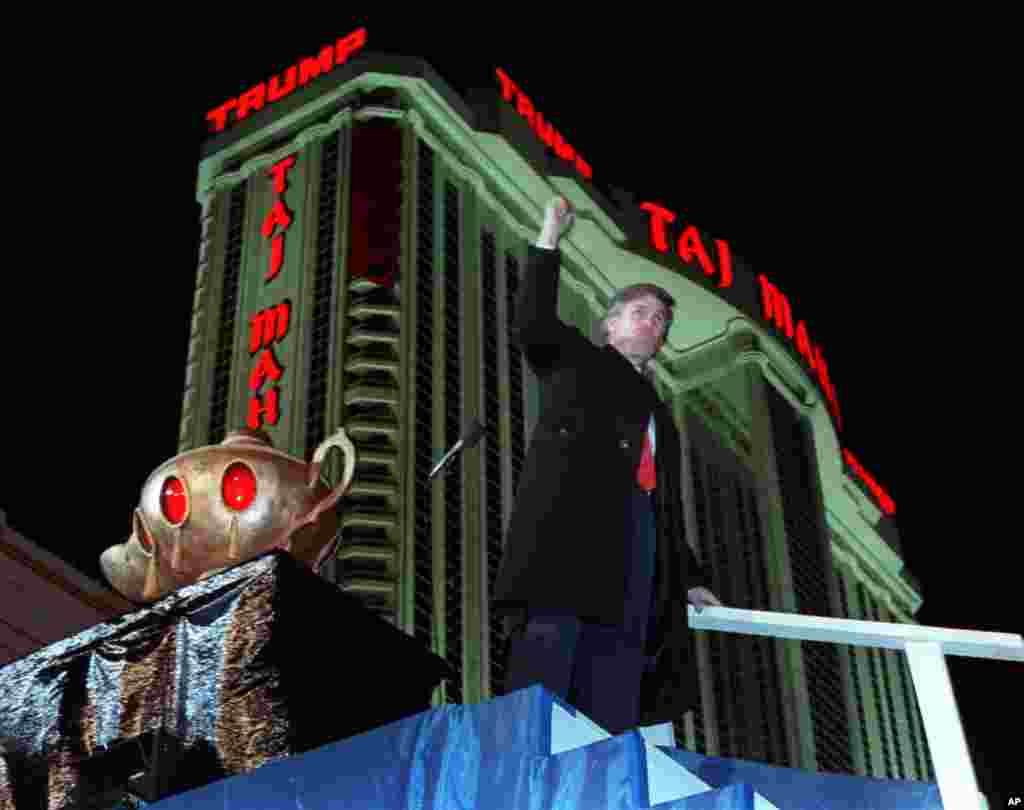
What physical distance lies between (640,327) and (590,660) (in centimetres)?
103

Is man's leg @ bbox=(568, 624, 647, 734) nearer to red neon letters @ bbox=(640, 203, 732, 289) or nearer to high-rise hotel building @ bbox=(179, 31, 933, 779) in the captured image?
high-rise hotel building @ bbox=(179, 31, 933, 779)

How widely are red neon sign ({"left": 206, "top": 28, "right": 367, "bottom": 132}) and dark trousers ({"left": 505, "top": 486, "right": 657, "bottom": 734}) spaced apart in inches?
1388

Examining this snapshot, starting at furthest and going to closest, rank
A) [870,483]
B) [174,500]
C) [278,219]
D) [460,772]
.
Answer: [870,483], [278,219], [174,500], [460,772]

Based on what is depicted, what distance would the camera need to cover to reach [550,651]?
12.9 ft

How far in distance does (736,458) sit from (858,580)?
25.8ft

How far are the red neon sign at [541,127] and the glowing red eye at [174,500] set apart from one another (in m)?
33.4

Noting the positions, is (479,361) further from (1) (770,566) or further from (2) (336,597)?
(2) (336,597)

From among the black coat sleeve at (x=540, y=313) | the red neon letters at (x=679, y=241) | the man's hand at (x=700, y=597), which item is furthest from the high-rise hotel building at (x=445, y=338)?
the black coat sleeve at (x=540, y=313)

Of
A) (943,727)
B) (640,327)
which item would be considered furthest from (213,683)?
(943,727)

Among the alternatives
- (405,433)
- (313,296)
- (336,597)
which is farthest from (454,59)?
(336,597)

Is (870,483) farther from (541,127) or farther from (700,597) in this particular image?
(700,597)

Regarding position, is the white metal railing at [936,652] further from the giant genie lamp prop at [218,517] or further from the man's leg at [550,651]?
the giant genie lamp prop at [218,517]

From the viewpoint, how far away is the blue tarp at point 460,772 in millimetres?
2996

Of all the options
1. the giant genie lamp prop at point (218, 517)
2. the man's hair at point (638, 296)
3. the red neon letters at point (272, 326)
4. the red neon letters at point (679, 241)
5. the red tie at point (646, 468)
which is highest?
the red neon letters at point (679, 241)
